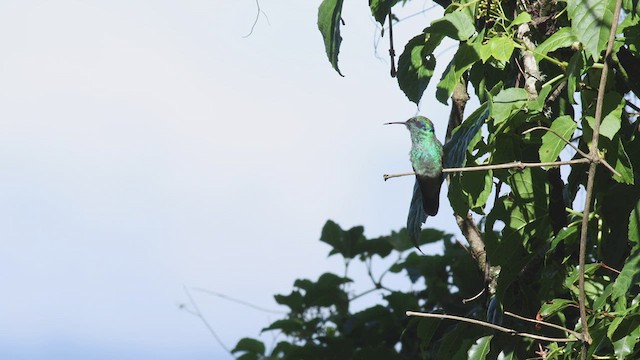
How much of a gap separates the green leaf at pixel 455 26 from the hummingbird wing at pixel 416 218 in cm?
60

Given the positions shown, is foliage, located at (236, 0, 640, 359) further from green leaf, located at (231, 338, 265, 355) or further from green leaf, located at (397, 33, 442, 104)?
green leaf, located at (231, 338, 265, 355)

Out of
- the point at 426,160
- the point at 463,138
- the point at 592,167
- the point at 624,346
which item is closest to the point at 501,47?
the point at 463,138

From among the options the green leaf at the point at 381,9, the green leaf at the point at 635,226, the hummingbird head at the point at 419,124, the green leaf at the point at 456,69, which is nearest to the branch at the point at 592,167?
the green leaf at the point at 635,226

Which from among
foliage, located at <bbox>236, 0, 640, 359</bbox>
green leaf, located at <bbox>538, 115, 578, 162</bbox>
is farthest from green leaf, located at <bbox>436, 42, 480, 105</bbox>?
green leaf, located at <bbox>538, 115, 578, 162</bbox>

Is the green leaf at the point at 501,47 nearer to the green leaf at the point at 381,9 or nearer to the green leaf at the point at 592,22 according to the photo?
the green leaf at the point at 592,22

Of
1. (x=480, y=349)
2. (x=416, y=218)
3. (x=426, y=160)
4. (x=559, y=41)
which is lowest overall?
(x=480, y=349)

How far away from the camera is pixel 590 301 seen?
311cm

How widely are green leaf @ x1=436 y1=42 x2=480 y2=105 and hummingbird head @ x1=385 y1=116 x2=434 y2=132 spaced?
120cm

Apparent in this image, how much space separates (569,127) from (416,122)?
1569 millimetres

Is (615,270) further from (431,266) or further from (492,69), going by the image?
(431,266)

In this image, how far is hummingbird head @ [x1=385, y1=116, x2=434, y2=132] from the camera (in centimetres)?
421

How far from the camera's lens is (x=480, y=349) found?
3.17m

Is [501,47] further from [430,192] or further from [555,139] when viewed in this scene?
[430,192]

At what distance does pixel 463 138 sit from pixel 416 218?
0.41 meters
